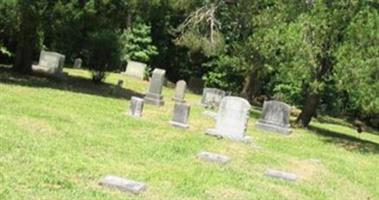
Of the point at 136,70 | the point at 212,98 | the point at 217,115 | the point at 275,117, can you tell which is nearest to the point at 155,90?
the point at 275,117

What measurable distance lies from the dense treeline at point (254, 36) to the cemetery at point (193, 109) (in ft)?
0.19

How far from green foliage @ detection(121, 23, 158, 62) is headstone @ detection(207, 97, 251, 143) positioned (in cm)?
2220

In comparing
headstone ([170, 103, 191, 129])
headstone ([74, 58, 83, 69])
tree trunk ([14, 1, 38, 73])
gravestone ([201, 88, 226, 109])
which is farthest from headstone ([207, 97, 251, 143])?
headstone ([74, 58, 83, 69])

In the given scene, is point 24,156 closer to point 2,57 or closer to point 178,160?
point 178,160

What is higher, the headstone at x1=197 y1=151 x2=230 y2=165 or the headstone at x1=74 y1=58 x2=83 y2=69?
the headstone at x1=74 y1=58 x2=83 y2=69

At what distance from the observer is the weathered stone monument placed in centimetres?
2631

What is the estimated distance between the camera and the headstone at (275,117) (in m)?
21.2

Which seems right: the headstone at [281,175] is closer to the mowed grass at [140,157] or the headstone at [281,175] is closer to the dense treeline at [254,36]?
the mowed grass at [140,157]

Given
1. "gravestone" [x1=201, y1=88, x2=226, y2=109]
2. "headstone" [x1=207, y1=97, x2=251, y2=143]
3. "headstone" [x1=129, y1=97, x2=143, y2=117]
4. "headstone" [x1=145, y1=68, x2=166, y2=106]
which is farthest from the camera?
"gravestone" [x1=201, y1=88, x2=226, y2=109]

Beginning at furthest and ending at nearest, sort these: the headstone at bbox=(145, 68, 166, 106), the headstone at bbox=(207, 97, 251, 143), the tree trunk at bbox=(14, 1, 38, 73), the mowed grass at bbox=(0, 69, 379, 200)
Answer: the headstone at bbox=(145, 68, 166, 106)
the tree trunk at bbox=(14, 1, 38, 73)
the headstone at bbox=(207, 97, 251, 143)
the mowed grass at bbox=(0, 69, 379, 200)

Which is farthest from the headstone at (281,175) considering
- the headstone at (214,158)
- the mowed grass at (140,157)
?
the headstone at (214,158)

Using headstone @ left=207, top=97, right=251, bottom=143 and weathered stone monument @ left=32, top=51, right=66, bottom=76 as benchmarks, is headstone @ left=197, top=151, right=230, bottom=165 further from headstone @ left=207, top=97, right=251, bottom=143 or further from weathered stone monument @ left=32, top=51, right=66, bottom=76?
weathered stone monument @ left=32, top=51, right=66, bottom=76

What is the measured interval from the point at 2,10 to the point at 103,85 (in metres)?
7.88

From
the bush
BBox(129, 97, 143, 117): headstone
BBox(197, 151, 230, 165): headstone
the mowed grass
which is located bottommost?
the mowed grass
